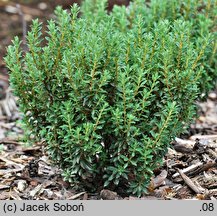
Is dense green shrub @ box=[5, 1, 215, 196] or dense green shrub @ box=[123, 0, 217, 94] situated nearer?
dense green shrub @ box=[5, 1, 215, 196]

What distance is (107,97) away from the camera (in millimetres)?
3699

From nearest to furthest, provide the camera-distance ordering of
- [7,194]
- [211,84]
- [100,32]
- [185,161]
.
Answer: [100,32] → [7,194] → [185,161] → [211,84]

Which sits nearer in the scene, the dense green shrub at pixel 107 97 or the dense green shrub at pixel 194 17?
the dense green shrub at pixel 107 97

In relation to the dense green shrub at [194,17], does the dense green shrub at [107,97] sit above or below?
below

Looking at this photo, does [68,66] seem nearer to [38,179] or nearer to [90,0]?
[38,179]

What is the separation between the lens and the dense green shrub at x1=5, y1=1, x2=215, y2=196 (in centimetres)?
357

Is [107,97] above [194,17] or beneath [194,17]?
beneath

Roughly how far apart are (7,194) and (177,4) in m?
2.37

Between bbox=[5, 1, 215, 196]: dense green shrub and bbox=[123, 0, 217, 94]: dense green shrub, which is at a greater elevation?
bbox=[123, 0, 217, 94]: dense green shrub

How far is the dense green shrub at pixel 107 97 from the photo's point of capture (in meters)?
3.57

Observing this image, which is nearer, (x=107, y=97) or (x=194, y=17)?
(x=107, y=97)

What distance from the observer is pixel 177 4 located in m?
4.98
